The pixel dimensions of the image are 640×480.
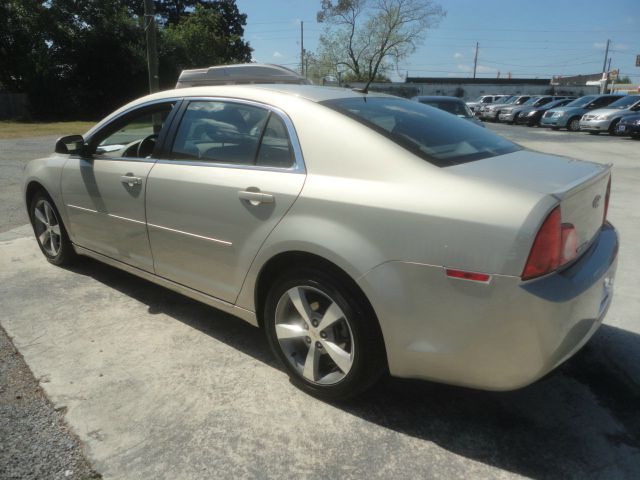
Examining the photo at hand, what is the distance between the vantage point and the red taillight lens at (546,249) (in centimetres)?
190

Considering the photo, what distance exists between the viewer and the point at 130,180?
338 centimetres

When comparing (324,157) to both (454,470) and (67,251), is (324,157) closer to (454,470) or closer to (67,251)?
(454,470)

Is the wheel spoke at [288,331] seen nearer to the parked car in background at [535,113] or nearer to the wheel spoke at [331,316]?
the wheel spoke at [331,316]

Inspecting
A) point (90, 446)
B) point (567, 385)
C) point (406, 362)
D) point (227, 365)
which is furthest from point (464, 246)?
point (90, 446)

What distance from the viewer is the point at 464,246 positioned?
6.47 ft

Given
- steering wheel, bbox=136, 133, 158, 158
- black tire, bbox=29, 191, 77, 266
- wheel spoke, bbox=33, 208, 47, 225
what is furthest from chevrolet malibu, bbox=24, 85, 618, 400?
wheel spoke, bbox=33, 208, 47, 225

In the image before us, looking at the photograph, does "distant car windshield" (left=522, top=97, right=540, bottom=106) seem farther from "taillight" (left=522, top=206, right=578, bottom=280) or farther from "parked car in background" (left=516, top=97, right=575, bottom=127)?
"taillight" (left=522, top=206, right=578, bottom=280)

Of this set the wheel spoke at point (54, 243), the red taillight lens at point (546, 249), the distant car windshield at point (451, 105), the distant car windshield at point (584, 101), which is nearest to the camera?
the red taillight lens at point (546, 249)

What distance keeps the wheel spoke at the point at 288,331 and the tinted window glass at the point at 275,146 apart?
33.1 inches

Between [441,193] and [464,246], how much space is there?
26cm

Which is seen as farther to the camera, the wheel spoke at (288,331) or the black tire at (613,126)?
the black tire at (613,126)

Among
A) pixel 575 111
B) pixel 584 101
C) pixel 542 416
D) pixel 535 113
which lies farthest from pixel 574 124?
pixel 542 416

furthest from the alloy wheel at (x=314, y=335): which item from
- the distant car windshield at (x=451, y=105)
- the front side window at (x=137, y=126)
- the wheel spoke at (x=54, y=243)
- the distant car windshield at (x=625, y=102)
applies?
the distant car windshield at (x=625, y=102)

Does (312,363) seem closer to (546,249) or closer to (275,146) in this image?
(275,146)
